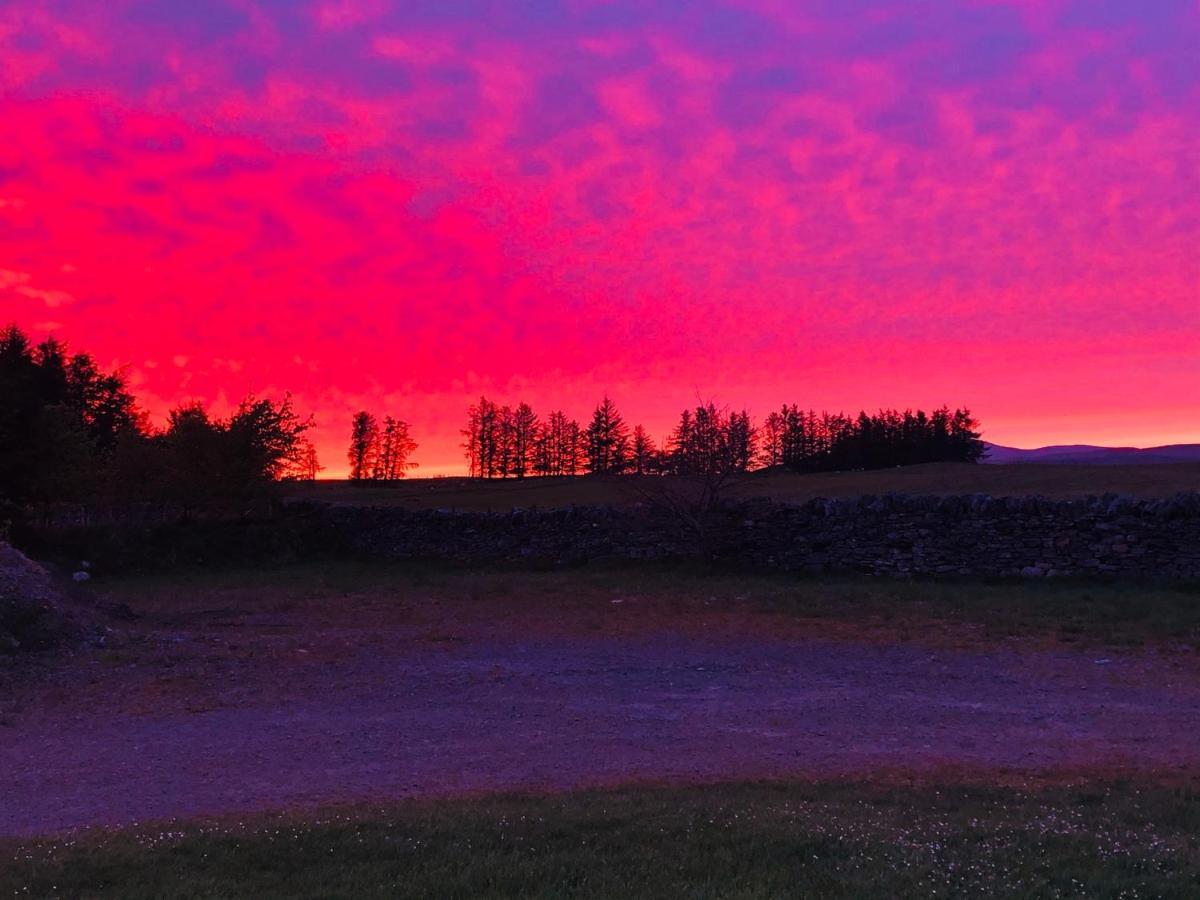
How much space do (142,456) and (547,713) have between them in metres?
33.5

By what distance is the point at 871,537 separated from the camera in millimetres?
23219

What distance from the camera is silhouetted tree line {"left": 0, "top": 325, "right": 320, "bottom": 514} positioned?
104 feet

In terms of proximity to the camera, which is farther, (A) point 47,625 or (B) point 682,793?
(A) point 47,625

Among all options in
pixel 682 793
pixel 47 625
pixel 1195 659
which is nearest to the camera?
pixel 682 793

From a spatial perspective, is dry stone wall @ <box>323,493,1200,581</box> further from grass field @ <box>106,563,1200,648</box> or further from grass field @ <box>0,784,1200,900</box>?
grass field @ <box>0,784,1200,900</box>

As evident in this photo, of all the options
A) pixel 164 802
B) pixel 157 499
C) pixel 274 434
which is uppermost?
pixel 274 434

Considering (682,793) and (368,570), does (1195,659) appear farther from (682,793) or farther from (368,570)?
(368,570)

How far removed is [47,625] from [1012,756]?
13935mm

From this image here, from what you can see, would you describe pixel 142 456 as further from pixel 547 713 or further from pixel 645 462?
pixel 547 713

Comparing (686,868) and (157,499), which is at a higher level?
(157,499)

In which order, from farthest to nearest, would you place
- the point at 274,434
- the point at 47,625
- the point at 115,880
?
the point at 274,434 < the point at 47,625 < the point at 115,880

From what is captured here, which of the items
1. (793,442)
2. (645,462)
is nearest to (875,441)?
(793,442)

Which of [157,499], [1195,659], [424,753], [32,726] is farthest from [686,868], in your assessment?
[157,499]

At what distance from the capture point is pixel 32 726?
10.3 m
